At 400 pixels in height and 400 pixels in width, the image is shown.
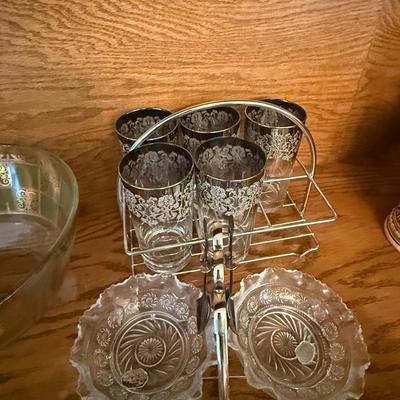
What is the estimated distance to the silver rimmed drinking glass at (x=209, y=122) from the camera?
550mm

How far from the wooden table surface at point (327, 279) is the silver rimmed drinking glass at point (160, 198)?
60mm

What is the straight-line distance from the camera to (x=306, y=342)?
0.48m

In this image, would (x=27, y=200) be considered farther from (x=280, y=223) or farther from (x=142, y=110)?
(x=280, y=223)

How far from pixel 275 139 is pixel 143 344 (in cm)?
31

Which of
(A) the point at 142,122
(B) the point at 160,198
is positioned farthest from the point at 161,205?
(A) the point at 142,122

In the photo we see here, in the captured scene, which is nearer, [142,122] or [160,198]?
[160,198]

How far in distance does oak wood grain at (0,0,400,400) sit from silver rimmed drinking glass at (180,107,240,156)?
0.02 m

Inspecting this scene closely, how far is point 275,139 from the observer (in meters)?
0.55

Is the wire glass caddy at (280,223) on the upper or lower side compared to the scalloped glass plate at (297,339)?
upper

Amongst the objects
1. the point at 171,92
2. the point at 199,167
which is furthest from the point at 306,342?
the point at 171,92

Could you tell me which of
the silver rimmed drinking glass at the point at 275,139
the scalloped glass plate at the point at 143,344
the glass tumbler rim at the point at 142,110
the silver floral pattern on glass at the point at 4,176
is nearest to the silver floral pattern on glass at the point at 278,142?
the silver rimmed drinking glass at the point at 275,139

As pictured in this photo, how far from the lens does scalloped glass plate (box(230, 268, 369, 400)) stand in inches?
16.9

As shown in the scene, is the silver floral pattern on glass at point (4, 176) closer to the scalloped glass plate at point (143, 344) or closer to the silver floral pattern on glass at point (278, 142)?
the scalloped glass plate at point (143, 344)

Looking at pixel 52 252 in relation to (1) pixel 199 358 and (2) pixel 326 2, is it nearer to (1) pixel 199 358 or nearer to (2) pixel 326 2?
(1) pixel 199 358
